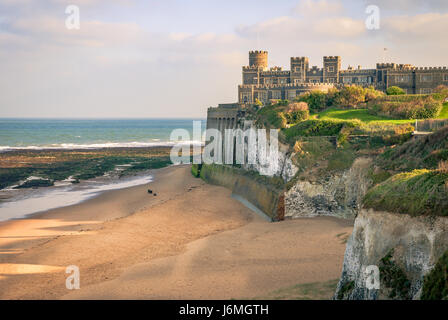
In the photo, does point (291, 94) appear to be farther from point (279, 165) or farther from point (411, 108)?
point (279, 165)

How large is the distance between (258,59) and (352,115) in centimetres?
4521

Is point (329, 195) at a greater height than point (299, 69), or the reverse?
point (299, 69)

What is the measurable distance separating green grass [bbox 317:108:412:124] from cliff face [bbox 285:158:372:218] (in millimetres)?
10352

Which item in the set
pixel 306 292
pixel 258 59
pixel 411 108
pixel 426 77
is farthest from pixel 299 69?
pixel 306 292

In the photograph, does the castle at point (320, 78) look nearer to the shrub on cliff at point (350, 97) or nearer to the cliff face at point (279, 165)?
the shrub on cliff at point (350, 97)

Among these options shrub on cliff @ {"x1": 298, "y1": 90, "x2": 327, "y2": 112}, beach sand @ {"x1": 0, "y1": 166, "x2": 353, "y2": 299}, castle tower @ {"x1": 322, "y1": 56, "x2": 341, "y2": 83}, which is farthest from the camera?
castle tower @ {"x1": 322, "y1": 56, "x2": 341, "y2": 83}

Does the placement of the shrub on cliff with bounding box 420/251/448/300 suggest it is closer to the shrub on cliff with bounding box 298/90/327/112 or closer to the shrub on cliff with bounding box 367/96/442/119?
the shrub on cliff with bounding box 367/96/442/119

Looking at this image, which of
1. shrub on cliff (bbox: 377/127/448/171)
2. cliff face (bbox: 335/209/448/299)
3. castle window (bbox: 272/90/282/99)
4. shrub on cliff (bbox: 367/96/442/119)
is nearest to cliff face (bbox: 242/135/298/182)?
shrub on cliff (bbox: 377/127/448/171)

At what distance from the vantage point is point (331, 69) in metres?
77.2

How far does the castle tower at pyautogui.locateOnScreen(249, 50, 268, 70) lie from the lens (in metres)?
83.5

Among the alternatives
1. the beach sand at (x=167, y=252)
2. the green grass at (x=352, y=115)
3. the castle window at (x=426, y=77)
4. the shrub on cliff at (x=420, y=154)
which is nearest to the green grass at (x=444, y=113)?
the green grass at (x=352, y=115)

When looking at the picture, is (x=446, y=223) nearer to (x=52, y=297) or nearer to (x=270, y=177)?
(x=52, y=297)

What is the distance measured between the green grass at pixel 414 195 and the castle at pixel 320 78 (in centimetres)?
5313

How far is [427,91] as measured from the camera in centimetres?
6694
